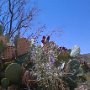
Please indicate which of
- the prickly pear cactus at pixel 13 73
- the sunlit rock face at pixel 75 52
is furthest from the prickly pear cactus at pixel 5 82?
the sunlit rock face at pixel 75 52

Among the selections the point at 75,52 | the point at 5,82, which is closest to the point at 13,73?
the point at 5,82

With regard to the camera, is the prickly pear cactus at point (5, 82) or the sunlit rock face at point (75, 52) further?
the sunlit rock face at point (75, 52)

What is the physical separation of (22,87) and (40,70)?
10.2 inches

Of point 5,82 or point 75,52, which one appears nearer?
point 5,82

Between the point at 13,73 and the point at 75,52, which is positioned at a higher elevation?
the point at 75,52

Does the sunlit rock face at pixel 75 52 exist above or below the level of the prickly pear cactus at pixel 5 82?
above

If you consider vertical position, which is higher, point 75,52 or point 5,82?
point 75,52

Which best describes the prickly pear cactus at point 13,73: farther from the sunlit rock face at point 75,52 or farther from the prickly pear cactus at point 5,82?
the sunlit rock face at point 75,52

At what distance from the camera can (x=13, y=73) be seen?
3.18 metres

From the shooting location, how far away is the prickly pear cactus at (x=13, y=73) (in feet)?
10.4

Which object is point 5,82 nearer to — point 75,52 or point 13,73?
point 13,73

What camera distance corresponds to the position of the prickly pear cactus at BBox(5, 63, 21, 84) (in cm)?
317

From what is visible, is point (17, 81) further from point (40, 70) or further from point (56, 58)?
point (56, 58)

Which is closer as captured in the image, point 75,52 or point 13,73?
point 13,73
